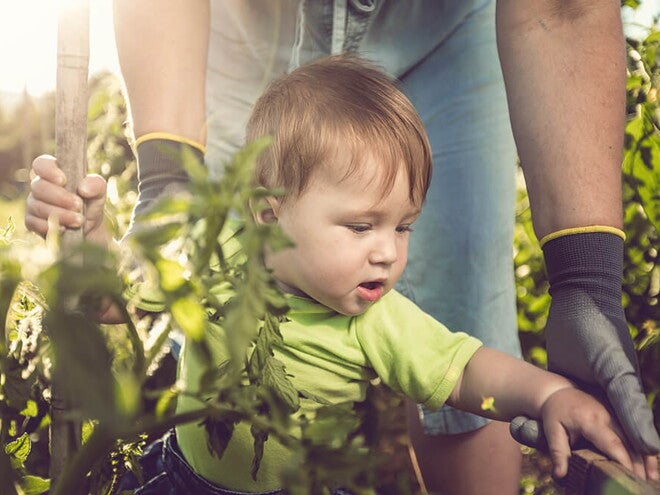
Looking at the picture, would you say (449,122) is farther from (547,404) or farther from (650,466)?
(650,466)

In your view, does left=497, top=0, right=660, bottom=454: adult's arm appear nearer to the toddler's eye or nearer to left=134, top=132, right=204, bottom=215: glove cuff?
the toddler's eye

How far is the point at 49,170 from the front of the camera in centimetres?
110

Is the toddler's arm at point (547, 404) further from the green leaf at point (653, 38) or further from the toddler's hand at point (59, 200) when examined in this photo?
the green leaf at point (653, 38)

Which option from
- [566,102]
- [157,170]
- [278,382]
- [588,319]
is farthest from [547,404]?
[157,170]

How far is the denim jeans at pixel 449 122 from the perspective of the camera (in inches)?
72.5

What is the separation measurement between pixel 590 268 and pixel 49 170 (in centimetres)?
83

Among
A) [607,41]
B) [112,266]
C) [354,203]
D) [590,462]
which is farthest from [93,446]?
[607,41]

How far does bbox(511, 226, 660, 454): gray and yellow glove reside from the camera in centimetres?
114

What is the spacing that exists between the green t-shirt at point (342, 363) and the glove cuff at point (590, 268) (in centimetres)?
18

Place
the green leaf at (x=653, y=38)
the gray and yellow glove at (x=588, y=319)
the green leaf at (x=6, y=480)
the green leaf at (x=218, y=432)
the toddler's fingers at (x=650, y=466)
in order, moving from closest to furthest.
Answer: the green leaf at (x=6, y=480) < the green leaf at (x=218, y=432) < the toddler's fingers at (x=650, y=466) < the gray and yellow glove at (x=588, y=319) < the green leaf at (x=653, y=38)

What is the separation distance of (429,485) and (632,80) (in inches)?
42.7

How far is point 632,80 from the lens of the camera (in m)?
2.01

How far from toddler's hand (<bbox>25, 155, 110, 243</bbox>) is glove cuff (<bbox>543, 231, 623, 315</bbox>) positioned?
2.42 feet

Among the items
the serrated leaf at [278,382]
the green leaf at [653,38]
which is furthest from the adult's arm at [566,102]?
the serrated leaf at [278,382]
